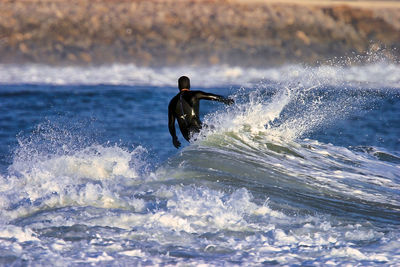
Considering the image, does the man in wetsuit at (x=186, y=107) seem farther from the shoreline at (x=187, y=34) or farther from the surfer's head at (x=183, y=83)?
the shoreline at (x=187, y=34)

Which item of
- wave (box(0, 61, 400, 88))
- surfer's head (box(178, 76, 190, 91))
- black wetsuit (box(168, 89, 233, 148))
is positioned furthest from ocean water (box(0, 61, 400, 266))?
wave (box(0, 61, 400, 88))

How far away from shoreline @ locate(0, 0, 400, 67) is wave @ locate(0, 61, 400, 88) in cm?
136

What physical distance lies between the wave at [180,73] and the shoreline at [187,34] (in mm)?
1358

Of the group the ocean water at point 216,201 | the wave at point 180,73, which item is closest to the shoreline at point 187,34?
the wave at point 180,73

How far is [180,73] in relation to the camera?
28.1m

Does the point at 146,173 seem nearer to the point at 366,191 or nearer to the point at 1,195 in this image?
the point at 1,195

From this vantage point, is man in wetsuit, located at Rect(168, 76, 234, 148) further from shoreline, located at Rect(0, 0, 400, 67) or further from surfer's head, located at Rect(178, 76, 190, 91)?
shoreline, located at Rect(0, 0, 400, 67)

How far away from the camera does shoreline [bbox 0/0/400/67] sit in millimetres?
31203

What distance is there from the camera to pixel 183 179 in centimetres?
666

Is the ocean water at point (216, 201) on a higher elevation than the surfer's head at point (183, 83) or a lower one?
lower

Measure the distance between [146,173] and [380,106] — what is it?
10.8 meters

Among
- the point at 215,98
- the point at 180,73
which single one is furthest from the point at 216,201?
the point at 180,73

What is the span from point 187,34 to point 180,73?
20.6ft

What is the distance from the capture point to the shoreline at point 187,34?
3120 cm
